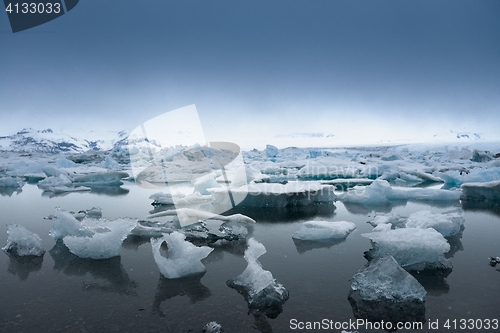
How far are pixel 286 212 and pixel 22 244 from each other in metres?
3.83

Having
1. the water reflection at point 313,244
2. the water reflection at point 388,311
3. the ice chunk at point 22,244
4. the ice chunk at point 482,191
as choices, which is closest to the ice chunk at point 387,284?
the water reflection at point 388,311

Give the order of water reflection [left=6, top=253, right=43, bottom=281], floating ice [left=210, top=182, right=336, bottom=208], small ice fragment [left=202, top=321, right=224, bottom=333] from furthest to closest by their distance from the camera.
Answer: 1. floating ice [left=210, top=182, right=336, bottom=208]
2. water reflection [left=6, top=253, right=43, bottom=281]
3. small ice fragment [left=202, top=321, right=224, bottom=333]

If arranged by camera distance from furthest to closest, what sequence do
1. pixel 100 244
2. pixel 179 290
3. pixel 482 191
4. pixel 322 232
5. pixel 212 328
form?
1. pixel 482 191
2. pixel 322 232
3. pixel 100 244
4. pixel 179 290
5. pixel 212 328

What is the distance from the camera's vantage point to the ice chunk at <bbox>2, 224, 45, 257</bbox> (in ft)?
10.4

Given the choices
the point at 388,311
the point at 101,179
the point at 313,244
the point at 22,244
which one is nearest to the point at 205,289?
the point at 388,311

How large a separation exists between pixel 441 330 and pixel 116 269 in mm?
2532

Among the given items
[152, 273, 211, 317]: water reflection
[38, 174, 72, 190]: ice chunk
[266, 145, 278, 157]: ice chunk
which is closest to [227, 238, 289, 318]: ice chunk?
[152, 273, 211, 317]: water reflection

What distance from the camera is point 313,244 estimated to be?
3586 mm

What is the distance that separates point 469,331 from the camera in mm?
1848

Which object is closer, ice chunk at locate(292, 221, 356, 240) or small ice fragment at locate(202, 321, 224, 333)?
small ice fragment at locate(202, 321, 224, 333)

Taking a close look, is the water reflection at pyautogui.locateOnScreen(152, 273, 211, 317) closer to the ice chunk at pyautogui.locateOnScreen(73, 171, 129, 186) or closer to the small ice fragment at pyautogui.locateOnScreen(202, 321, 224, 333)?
the small ice fragment at pyautogui.locateOnScreen(202, 321, 224, 333)

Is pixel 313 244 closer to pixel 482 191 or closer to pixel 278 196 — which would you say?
pixel 278 196

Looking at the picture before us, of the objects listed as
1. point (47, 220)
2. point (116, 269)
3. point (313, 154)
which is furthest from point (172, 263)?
point (313, 154)

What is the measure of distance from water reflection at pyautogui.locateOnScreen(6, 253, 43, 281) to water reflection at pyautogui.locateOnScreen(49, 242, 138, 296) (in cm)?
14
